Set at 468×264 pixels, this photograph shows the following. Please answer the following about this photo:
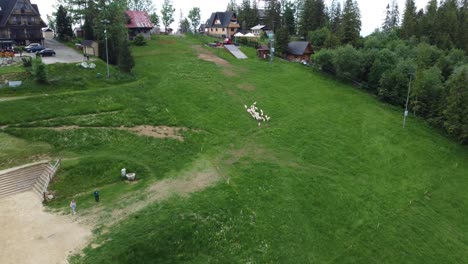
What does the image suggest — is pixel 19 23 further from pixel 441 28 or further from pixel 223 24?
pixel 441 28

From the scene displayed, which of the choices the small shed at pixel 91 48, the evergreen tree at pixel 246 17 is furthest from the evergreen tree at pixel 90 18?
the evergreen tree at pixel 246 17

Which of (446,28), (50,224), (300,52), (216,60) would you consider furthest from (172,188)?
(446,28)

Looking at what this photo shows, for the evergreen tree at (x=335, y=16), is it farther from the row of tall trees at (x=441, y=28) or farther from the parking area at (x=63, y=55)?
the parking area at (x=63, y=55)

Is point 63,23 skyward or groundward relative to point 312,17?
groundward

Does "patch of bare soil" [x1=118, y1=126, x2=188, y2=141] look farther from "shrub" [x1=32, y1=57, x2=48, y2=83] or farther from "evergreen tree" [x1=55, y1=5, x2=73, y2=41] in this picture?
"evergreen tree" [x1=55, y1=5, x2=73, y2=41]


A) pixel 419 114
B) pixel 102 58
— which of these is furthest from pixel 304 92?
pixel 102 58

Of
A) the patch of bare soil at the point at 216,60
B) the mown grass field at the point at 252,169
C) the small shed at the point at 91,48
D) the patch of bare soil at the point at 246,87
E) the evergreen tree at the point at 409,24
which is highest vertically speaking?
the evergreen tree at the point at 409,24

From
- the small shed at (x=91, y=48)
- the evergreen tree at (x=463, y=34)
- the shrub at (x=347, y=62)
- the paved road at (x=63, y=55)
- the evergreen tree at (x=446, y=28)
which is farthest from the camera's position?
the evergreen tree at (x=463, y=34)
